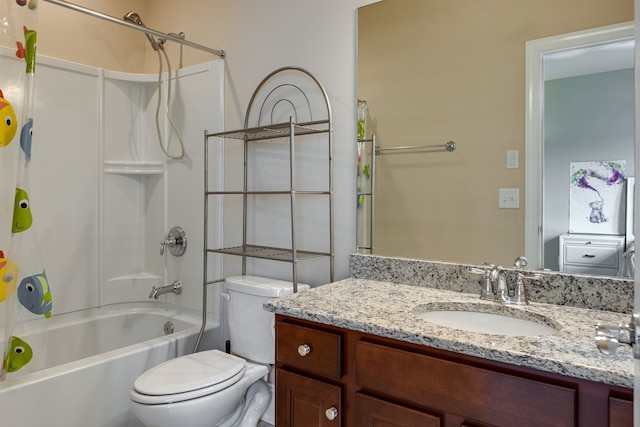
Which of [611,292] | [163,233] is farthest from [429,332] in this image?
[163,233]

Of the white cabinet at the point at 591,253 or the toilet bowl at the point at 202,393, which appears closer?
the white cabinet at the point at 591,253

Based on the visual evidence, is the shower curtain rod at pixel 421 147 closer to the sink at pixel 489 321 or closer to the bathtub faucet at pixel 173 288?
the sink at pixel 489 321

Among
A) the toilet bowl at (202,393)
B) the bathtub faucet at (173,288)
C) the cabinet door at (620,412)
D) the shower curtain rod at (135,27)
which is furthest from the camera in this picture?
the bathtub faucet at (173,288)

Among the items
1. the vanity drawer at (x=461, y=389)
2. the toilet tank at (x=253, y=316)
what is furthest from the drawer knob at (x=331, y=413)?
the toilet tank at (x=253, y=316)

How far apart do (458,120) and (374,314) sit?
2.66 ft

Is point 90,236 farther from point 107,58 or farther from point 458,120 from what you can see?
point 458,120

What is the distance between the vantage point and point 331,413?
1.18m

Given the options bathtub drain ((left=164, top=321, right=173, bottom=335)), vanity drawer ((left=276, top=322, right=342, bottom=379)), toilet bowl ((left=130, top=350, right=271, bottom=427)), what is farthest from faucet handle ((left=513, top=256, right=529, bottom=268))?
bathtub drain ((left=164, top=321, right=173, bottom=335))

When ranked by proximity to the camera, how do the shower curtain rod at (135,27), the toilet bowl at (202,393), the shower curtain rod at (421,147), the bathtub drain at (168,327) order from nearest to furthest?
the toilet bowl at (202,393), the shower curtain rod at (421,147), the shower curtain rod at (135,27), the bathtub drain at (168,327)

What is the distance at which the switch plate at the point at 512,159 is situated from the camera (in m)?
1.43

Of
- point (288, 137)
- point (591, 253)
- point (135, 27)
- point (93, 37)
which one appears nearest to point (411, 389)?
point (591, 253)

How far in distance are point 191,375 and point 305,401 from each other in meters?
0.56

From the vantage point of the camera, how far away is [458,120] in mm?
1550

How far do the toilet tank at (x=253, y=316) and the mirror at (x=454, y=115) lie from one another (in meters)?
0.51
